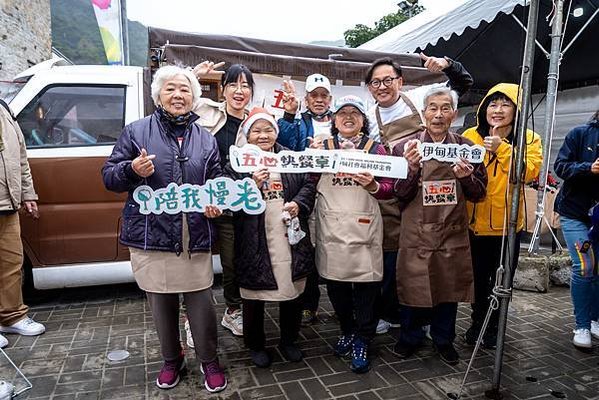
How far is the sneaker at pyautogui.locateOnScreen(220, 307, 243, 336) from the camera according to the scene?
347 cm

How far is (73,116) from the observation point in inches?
159

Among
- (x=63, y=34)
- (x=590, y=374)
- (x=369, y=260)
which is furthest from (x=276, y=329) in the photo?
(x=63, y=34)

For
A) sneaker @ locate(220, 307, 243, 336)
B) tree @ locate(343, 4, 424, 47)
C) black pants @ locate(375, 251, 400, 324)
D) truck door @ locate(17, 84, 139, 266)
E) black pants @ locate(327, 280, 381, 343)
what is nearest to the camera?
black pants @ locate(327, 280, 381, 343)

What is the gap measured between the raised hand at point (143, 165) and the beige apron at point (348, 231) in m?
1.13

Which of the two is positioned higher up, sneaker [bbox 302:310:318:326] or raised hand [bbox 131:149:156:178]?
raised hand [bbox 131:149:156:178]

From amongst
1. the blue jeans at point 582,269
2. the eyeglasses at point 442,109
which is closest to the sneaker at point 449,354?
the blue jeans at point 582,269

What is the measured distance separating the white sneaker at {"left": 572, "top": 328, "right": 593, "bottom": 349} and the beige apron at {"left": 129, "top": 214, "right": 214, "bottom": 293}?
2898mm

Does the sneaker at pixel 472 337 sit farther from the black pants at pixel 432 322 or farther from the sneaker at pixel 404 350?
the sneaker at pixel 404 350

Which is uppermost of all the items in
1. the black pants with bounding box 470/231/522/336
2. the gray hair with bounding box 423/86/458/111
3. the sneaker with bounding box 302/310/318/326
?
the gray hair with bounding box 423/86/458/111

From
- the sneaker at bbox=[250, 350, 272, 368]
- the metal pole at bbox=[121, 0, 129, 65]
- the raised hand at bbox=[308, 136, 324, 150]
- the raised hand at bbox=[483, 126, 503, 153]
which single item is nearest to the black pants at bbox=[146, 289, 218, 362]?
the sneaker at bbox=[250, 350, 272, 368]

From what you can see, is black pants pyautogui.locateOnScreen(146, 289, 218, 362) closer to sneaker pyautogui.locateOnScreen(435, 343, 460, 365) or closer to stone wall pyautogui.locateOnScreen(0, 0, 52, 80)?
sneaker pyautogui.locateOnScreen(435, 343, 460, 365)

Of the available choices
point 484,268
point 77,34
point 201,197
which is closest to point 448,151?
point 484,268

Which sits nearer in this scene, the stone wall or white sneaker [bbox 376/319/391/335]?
white sneaker [bbox 376/319/391/335]

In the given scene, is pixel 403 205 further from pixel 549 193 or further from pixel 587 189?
pixel 549 193
